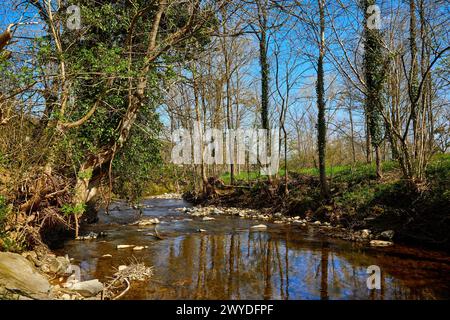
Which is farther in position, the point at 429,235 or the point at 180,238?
the point at 180,238

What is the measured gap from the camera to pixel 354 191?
1370cm

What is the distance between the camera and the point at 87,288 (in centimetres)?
542

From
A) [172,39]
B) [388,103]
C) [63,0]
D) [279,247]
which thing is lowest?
[279,247]

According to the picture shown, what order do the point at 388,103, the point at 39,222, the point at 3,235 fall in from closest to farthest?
the point at 3,235 → the point at 39,222 → the point at 388,103

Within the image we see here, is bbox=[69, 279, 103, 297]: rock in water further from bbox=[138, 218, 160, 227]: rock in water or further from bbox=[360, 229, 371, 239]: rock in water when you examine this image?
bbox=[360, 229, 371, 239]: rock in water

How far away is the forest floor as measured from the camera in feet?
30.4

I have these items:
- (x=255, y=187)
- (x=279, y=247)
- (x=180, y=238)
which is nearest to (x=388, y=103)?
(x=279, y=247)

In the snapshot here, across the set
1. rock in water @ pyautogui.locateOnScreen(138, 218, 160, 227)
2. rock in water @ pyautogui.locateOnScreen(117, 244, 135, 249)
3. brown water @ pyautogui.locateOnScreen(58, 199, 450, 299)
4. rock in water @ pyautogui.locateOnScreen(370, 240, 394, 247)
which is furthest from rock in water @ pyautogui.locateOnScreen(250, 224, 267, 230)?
rock in water @ pyautogui.locateOnScreen(117, 244, 135, 249)

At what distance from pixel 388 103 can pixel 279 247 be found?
21.1ft

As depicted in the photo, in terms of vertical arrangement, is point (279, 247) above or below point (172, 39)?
below

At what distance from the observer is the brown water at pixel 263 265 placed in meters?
5.64

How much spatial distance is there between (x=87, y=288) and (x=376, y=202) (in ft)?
33.0

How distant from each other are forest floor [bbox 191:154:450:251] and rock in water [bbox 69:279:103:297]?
8.26 meters

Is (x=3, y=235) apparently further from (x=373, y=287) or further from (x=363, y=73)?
(x=363, y=73)
